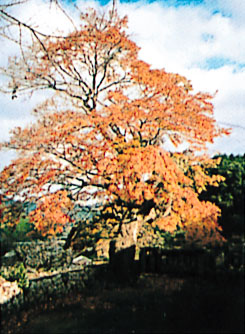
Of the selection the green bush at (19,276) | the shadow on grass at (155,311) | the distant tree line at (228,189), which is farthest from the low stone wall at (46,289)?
the distant tree line at (228,189)

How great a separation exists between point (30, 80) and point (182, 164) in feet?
16.9

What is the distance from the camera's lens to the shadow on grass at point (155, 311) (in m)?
4.79

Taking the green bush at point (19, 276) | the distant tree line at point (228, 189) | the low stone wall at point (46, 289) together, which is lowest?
the low stone wall at point (46, 289)

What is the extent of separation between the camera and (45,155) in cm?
770

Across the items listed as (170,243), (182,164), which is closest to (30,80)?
(182,164)

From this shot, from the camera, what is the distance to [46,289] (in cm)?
739

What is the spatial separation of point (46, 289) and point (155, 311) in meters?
3.09

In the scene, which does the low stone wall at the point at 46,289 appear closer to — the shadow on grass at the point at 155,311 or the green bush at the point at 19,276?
the green bush at the point at 19,276

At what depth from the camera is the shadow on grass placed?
4785 mm

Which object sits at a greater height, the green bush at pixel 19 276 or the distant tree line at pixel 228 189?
the distant tree line at pixel 228 189

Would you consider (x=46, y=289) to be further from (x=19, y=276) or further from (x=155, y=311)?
(x=155, y=311)

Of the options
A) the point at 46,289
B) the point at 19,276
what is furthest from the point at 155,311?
the point at 19,276

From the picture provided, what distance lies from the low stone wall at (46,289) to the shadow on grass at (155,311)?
2.07ft

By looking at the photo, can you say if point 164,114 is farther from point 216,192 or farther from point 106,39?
point 216,192
